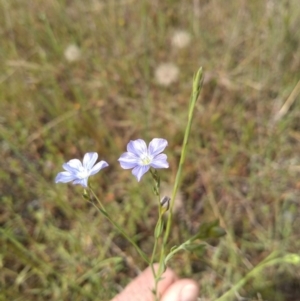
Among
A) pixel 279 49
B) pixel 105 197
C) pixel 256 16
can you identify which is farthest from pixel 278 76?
pixel 105 197

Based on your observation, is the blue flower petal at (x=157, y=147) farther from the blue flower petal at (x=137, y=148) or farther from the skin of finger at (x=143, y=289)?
the skin of finger at (x=143, y=289)

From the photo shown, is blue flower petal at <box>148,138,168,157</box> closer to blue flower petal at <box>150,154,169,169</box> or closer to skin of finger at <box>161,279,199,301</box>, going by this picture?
blue flower petal at <box>150,154,169,169</box>

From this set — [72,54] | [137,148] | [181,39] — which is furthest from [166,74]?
[137,148]

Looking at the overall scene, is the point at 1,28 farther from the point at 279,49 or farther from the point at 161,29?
the point at 279,49

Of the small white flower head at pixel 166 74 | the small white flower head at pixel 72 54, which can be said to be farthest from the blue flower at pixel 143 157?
the small white flower head at pixel 72 54

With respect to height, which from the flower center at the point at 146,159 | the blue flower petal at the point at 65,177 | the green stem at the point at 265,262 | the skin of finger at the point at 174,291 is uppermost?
the blue flower petal at the point at 65,177

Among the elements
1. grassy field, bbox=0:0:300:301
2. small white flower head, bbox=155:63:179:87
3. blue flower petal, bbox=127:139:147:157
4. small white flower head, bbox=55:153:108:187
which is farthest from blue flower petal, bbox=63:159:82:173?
small white flower head, bbox=155:63:179:87
